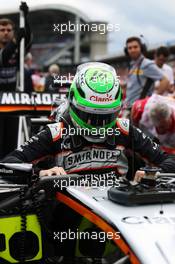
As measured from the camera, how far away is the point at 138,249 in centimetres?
229

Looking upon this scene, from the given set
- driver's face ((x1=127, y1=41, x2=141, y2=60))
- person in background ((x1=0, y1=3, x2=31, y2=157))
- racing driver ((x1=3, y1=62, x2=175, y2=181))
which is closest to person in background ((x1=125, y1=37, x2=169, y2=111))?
driver's face ((x1=127, y1=41, x2=141, y2=60))

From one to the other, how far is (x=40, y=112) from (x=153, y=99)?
1209mm

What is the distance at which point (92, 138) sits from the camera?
3.53 m

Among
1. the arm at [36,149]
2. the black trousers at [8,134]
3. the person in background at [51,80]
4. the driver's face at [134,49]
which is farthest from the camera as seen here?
the driver's face at [134,49]

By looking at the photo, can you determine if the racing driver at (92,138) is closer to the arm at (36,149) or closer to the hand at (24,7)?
the arm at (36,149)

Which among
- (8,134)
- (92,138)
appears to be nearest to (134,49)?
(8,134)

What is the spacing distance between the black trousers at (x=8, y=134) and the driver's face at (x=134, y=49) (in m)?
2.18

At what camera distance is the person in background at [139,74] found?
7.27 metres

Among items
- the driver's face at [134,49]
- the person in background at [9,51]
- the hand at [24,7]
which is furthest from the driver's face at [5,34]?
the driver's face at [134,49]

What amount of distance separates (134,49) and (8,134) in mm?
2344

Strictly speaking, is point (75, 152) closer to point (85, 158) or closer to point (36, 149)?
point (85, 158)

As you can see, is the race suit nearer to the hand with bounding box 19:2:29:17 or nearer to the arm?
the arm

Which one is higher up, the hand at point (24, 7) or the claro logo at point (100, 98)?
the hand at point (24, 7)

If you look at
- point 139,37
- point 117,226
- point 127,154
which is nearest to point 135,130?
point 127,154
